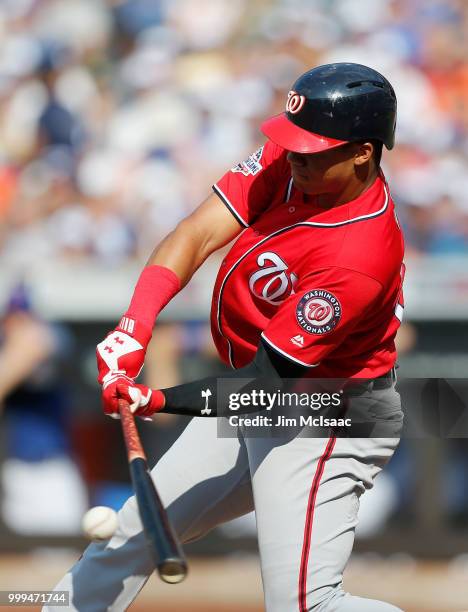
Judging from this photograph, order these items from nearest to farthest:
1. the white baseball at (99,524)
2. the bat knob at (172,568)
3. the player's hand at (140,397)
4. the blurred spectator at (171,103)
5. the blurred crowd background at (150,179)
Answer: the bat knob at (172,568) < the player's hand at (140,397) < the white baseball at (99,524) < the blurred crowd background at (150,179) < the blurred spectator at (171,103)

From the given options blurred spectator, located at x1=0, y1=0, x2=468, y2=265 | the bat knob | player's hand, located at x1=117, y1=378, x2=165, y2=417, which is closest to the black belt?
player's hand, located at x1=117, y1=378, x2=165, y2=417

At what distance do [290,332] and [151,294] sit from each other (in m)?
0.47

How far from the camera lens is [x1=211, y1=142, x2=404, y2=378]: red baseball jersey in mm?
2877

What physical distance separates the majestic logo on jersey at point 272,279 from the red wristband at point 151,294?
25 centimetres

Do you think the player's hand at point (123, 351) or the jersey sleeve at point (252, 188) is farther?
the jersey sleeve at point (252, 188)

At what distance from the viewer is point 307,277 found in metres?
2.92

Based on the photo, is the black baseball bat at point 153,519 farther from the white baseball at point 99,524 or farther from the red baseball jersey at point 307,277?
the red baseball jersey at point 307,277

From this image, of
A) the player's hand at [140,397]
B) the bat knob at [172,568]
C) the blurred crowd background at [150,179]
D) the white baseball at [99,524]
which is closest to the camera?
the bat knob at [172,568]

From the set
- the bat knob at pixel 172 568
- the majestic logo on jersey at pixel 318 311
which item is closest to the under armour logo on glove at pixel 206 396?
the majestic logo on jersey at pixel 318 311

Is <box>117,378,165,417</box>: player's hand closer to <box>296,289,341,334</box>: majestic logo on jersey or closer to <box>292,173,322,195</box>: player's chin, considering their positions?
<box>296,289,341,334</box>: majestic logo on jersey

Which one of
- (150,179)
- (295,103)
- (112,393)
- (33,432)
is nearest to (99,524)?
(112,393)

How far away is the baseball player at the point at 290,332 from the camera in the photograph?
2.88 meters

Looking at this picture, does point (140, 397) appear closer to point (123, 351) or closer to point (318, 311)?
point (123, 351)

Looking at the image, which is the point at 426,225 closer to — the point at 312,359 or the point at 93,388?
the point at 93,388
